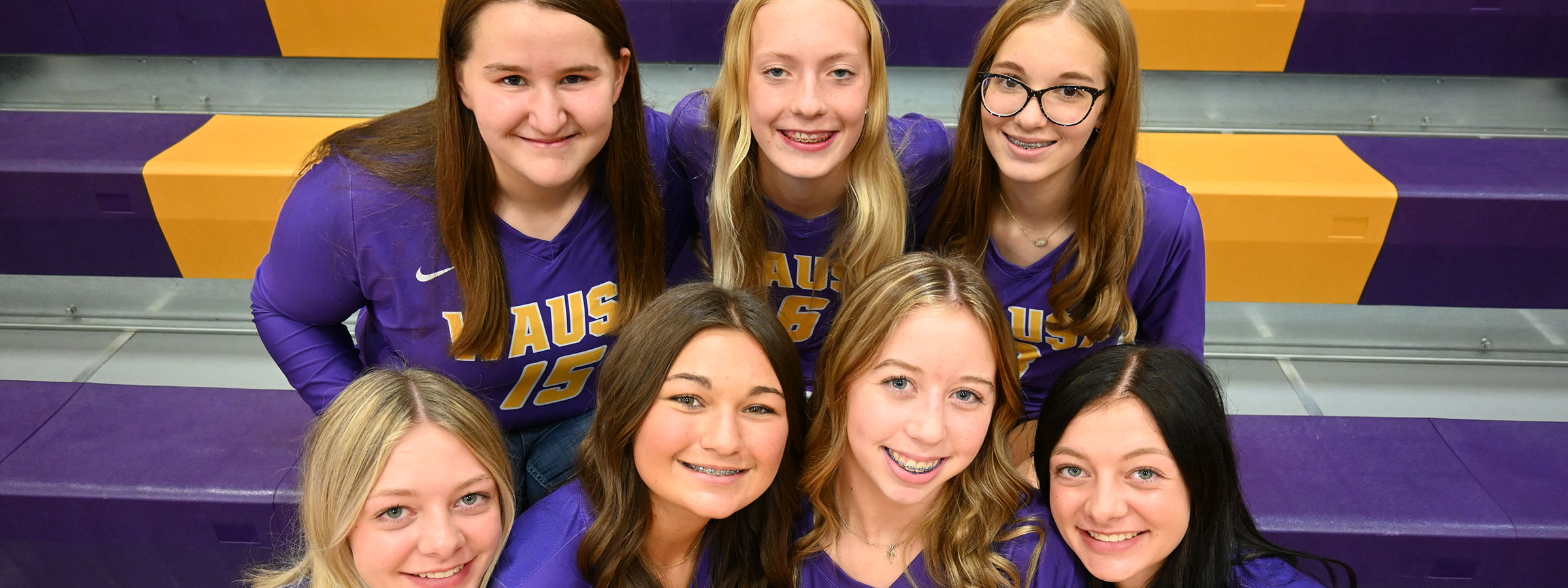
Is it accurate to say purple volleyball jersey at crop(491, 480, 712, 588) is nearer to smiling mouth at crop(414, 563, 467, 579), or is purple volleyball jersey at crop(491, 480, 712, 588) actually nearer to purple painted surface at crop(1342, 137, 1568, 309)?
smiling mouth at crop(414, 563, 467, 579)

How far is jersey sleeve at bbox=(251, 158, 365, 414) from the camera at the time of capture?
4.78 feet

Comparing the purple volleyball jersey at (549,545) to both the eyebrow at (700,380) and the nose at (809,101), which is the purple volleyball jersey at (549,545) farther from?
Answer: the nose at (809,101)

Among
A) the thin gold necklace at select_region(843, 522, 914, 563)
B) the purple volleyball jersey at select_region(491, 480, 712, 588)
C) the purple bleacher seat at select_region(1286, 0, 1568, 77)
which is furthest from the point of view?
the purple bleacher seat at select_region(1286, 0, 1568, 77)

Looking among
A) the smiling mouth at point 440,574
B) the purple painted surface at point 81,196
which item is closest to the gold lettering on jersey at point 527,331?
the smiling mouth at point 440,574

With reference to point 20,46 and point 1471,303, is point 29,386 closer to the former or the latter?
point 20,46

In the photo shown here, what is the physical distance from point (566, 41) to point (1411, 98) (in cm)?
209

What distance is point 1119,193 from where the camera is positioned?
155 cm

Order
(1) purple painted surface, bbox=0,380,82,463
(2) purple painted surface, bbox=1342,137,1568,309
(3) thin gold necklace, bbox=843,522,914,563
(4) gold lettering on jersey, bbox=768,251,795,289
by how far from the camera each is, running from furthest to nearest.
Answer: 1. (2) purple painted surface, bbox=1342,137,1568,309
2. (1) purple painted surface, bbox=0,380,82,463
3. (4) gold lettering on jersey, bbox=768,251,795,289
4. (3) thin gold necklace, bbox=843,522,914,563

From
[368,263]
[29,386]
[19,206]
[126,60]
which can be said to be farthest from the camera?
[126,60]

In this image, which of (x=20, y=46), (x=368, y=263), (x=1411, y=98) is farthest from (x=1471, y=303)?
(x=20, y=46)

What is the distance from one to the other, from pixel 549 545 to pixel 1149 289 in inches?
37.7

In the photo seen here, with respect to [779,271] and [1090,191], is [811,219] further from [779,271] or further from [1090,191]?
[1090,191]

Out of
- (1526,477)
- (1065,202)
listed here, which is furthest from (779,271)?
(1526,477)

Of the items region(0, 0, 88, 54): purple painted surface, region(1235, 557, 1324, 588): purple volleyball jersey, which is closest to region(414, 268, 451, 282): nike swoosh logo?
region(1235, 557, 1324, 588): purple volleyball jersey
